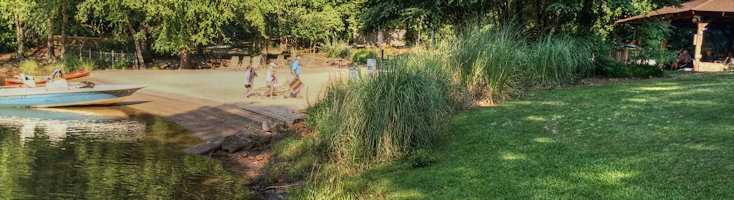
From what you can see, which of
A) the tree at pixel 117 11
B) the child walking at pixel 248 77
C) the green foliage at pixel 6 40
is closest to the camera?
the child walking at pixel 248 77

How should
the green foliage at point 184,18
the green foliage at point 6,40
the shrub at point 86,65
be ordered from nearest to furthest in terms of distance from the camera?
the green foliage at point 184,18
the shrub at point 86,65
the green foliage at point 6,40

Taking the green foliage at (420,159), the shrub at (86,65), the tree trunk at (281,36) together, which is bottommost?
the green foliage at (420,159)

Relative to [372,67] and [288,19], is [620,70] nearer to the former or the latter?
[372,67]

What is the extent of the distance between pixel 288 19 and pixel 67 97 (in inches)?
882

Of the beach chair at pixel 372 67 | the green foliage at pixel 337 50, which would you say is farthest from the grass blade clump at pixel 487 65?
the green foliage at pixel 337 50

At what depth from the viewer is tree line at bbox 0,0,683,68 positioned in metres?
18.0

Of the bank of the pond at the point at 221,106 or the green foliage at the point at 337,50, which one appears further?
the green foliage at the point at 337,50

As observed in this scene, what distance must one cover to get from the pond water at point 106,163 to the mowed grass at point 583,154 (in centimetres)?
313

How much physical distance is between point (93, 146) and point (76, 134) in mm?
1960

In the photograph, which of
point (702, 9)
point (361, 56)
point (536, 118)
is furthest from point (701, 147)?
point (361, 56)

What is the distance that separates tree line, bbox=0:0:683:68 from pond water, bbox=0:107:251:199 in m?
5.17

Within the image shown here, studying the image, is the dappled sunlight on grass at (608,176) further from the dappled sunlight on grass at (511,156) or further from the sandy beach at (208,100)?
the sandy beach at (208,100)

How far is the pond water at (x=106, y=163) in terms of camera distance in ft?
28.6

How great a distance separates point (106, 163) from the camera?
10.5 meters
